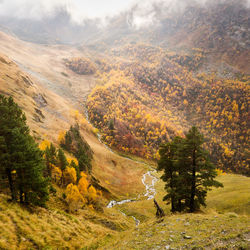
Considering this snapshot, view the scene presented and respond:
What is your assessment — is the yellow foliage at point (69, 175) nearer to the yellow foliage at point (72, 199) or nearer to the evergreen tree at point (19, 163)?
the yellow foliage at point (72, 199)

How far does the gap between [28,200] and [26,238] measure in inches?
253

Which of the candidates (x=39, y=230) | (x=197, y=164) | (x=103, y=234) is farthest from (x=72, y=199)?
(x=197, y=164)

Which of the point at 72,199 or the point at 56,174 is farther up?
the point at 56,174

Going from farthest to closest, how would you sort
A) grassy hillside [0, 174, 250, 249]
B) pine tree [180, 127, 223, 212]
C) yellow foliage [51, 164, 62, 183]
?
1. yellow foliage [51, 164, 62, 183]
2. pine tree [180, 127, 223, 212]
3. grassy hillside [0, 174, 250, 249]

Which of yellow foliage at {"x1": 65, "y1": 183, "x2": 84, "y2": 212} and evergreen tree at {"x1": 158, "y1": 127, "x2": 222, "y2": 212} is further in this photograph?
yellow foliage at {"x1": 65, "y1": 183, "x2": 84, "y2": 212}

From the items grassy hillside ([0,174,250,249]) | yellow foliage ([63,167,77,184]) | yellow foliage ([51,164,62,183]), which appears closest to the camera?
grassy hillside ([0,174,250,249])

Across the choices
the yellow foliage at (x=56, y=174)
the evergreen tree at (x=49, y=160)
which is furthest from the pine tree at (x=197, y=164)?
the evergreen tree at (x=49, y=160)

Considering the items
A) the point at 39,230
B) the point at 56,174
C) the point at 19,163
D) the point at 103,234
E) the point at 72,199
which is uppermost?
the point at 19,163

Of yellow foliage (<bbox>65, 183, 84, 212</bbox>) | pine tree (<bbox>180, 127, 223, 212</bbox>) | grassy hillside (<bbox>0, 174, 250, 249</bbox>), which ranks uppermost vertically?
pine tree (<bbox>180, 127, 223, 212</bbox>)

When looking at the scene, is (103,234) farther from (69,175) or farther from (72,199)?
(69,175)

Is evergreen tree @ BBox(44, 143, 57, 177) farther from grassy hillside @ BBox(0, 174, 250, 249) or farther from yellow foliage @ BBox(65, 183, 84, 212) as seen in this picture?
grassy hillside @ BBox(0, 174, 250, 249)

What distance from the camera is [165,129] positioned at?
172m

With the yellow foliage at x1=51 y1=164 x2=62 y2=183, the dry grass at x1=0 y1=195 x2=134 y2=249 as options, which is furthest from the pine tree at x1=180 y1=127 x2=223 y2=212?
the yellow foliage at x1=51 y1=164 x2=62 y2=183

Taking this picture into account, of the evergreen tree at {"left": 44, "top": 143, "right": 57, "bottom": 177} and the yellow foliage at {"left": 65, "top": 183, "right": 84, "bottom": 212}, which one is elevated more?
the evergreen tree at {"left": 44, "top": 143, "right": 57, "bottom": 177}
